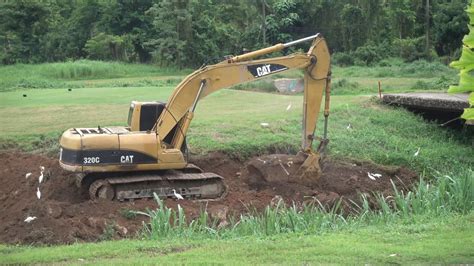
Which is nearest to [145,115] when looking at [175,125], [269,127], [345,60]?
[175,125]

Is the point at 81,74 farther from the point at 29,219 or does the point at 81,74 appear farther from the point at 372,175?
the point at 29,219

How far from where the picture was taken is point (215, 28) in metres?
52.9

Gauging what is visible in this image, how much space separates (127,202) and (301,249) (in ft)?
20.6

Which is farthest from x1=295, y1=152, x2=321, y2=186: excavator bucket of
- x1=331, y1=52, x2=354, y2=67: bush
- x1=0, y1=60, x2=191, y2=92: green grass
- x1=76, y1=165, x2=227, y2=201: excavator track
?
x1=331, y1=52, x2=354, y2=67: bush

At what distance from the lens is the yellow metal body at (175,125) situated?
1337cm

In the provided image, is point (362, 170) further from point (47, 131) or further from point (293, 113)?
point (47, 131)

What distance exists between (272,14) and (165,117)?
44.5 metres

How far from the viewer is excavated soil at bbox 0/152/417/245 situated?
37.1 feet

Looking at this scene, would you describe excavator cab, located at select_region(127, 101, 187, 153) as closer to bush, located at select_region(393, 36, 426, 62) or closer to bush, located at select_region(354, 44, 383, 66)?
bush, located at select_region(354, 44, 383, 66)

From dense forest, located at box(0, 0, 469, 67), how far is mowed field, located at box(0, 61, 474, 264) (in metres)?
7.14

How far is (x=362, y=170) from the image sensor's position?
1742cm

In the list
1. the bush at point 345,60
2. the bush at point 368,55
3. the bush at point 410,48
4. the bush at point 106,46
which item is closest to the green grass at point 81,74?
the bush at point 106,46

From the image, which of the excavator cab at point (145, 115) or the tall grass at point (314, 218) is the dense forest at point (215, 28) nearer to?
the excavator cab at point (145, 115)

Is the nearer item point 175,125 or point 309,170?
point 175,125
